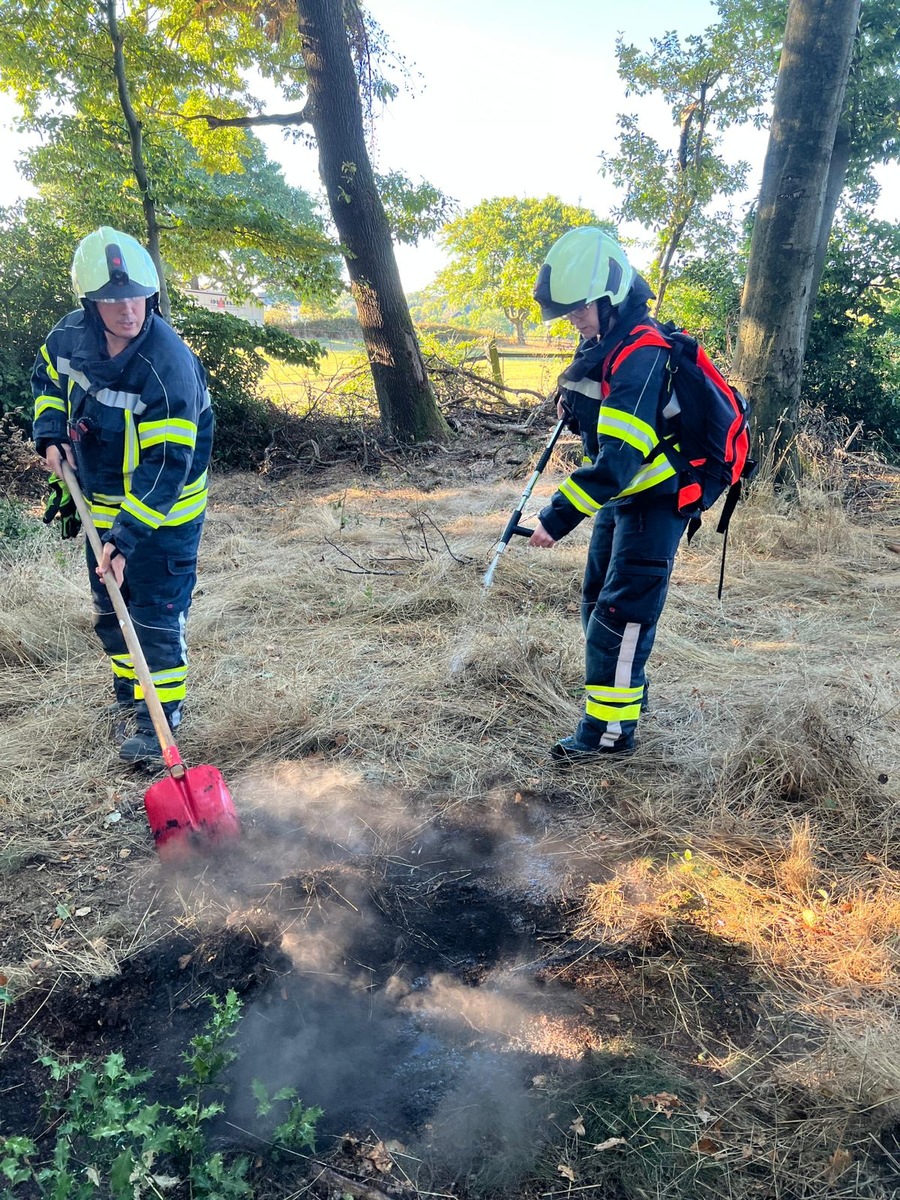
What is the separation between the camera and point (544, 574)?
5453 mm

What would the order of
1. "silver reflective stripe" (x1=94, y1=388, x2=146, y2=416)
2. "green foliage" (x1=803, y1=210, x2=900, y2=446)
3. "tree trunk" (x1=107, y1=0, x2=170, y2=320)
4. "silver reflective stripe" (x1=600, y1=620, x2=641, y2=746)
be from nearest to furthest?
"silver reflective stripe" (x1=94, y1=388, x2=146, y2=416), "silver reflective stripe" (x1=600, y1=620, x2=641, y2=746), "tree trunk" (x1=107, y1=0, x2=170, y2=320), "green foliage" (x1=803, y1=210, x2=900, y2=446)

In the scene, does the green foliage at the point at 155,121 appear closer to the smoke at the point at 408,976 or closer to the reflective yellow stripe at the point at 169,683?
the reflective yellow stripe at the point at 169,683

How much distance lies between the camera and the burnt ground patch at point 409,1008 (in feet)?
6.00

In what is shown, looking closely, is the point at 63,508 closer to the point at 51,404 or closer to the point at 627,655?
the point at 51,404

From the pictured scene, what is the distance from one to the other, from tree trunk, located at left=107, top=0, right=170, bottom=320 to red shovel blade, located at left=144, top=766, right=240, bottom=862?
21.4ft

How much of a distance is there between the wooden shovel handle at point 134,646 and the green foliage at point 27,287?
6.85m

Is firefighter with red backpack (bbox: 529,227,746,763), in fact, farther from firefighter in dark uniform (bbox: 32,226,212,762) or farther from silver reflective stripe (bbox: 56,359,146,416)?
silver reflective stripe (bbox: 56,359,146,416)

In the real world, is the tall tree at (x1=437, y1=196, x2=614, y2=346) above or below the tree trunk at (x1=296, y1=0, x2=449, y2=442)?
above

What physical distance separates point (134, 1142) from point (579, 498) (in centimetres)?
232

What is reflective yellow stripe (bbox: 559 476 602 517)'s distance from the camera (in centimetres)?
272

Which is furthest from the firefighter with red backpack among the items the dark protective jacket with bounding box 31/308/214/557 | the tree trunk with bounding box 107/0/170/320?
the tree trunk with bounding box 107/0/170/320

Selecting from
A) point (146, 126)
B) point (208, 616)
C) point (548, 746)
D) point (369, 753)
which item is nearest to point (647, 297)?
point (548, 746)

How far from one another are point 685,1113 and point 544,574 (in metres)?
3.95

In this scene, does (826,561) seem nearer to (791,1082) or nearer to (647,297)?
(647,297)
